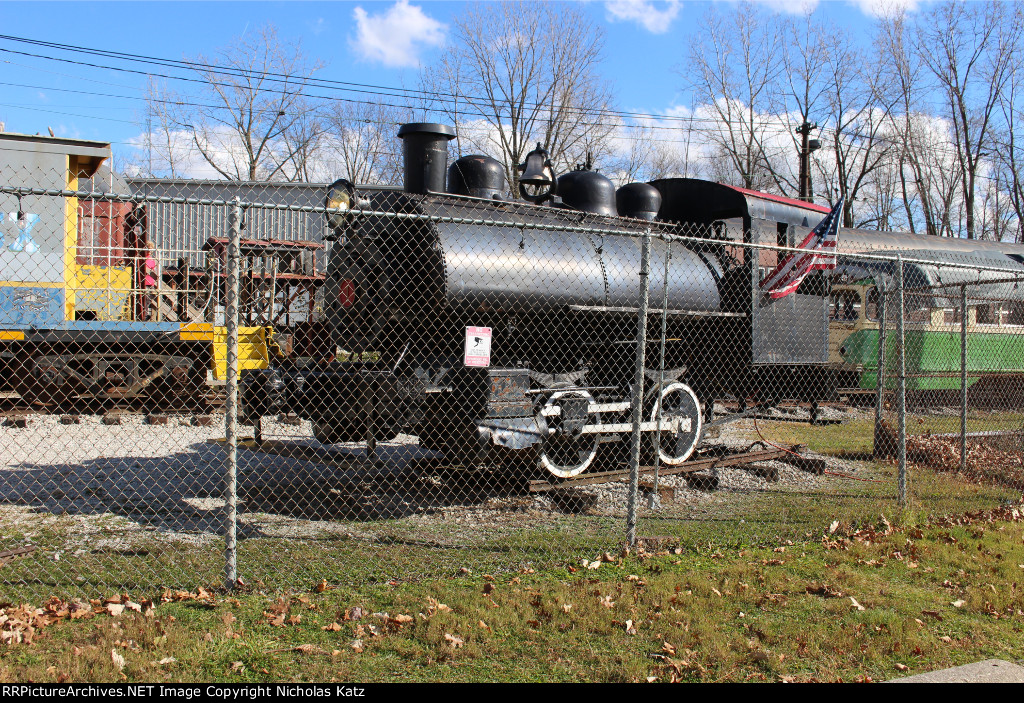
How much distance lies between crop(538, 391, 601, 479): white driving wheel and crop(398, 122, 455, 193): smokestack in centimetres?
220

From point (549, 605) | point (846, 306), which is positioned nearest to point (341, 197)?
point (549, 605)

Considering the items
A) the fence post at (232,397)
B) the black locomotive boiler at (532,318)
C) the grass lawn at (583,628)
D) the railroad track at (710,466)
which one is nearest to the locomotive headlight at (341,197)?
the black locomotive boiler at (532,318)

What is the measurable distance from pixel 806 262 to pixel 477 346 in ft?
12.2

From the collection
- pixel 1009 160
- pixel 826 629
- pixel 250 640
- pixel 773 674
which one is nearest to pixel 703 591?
pixel 826 629

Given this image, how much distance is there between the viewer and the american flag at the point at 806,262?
6.72 meters

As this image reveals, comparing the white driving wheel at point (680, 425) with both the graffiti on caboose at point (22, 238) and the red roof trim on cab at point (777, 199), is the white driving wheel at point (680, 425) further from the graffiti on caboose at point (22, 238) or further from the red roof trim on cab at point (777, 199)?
the graffiti on caboose at point (22, 238)

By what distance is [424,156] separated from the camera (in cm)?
627

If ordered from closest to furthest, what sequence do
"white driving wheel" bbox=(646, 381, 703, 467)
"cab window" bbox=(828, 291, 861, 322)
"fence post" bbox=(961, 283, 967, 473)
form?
"fence post" bbox=(961, 283, 967, 473)
"white driving wheel" bbox=(646, 381, 703, 467)
"cab window" bbox=(828, 291, 861, 322)

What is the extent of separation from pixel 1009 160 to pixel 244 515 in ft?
111

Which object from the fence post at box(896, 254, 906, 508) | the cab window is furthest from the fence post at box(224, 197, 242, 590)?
the cab window

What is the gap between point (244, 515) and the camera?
548 centimetres

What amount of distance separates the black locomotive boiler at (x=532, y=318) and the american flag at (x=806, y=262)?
221 millimetres

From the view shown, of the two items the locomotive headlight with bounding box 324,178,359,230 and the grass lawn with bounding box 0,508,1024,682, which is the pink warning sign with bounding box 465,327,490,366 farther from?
the locomotive headlight with bounding box 324,178,359,230

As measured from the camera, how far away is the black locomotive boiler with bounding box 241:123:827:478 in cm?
550
